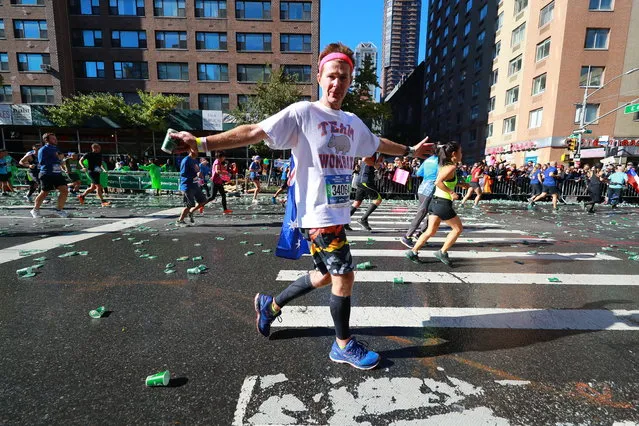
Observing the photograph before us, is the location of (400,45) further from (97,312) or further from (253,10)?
(97,312)

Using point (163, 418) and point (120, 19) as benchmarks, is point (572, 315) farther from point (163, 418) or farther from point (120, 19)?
point (120, 19)

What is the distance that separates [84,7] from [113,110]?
43.0ft

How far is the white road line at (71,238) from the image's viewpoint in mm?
5465

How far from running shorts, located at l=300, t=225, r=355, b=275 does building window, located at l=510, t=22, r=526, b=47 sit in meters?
41.2

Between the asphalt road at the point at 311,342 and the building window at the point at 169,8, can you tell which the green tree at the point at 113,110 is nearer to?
the building window at the point at 169,8

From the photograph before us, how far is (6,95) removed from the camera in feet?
109

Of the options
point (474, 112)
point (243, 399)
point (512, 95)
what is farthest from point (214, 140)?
point (474, 112)

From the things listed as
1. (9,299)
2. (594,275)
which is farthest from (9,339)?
(594,275)

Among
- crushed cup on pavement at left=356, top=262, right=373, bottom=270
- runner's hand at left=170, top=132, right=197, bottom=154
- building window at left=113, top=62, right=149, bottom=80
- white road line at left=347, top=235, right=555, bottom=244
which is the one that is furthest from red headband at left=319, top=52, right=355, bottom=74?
building window at left=113, top=62, right=149, bottom=80

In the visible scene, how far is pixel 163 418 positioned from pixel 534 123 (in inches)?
1490

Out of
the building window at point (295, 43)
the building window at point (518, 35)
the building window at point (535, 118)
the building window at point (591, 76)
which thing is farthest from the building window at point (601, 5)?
the building window at point (295, 43)

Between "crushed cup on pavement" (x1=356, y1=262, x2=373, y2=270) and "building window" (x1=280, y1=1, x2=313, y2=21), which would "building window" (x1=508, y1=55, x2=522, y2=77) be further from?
"crushed cup on pavement" (x1=356, y1=262, x2=373, y2=270)

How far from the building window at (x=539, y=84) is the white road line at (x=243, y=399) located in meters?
37.1

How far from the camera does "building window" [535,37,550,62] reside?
3049 cm
